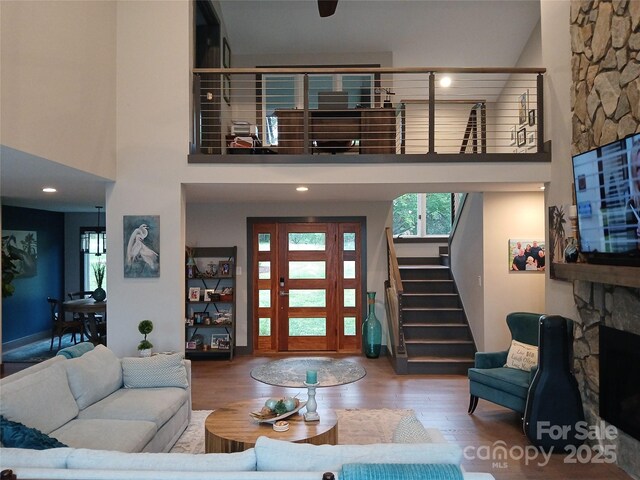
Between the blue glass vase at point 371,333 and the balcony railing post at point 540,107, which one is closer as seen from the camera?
the balcony railing post at point 540,107

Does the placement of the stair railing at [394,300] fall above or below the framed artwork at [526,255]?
below

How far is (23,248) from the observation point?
25.6ft

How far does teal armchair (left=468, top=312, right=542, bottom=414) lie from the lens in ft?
13.4

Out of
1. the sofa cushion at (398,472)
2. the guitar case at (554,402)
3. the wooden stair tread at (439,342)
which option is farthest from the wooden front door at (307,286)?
the sofa cushion at (398,472)

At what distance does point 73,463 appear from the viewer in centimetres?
199

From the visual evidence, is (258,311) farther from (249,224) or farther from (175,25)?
(175,25)

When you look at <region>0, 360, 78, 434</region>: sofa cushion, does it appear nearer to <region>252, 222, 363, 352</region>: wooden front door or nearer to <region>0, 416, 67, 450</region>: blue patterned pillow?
<region>0, 416, 67, 450</region>: blue patterned pillow

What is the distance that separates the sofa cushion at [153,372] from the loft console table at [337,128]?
272cm

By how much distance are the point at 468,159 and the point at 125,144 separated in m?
3.62

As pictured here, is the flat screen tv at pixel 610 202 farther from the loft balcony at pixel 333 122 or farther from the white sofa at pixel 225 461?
the white sofa at pixel 225 461

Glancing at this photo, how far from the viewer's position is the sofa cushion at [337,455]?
1.96 meters

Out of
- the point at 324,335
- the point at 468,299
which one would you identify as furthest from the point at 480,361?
the point at 324,335

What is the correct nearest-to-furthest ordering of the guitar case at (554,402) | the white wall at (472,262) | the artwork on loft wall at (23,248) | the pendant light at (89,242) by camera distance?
the guitar case at (554,402) → the white wall at (472,262) → the artwork on loft wall at (23,248) → the pendant light at (89,242)

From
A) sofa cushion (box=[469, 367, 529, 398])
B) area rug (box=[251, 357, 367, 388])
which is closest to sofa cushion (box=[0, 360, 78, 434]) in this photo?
area rug (box=[251, 357, 367, 388])
